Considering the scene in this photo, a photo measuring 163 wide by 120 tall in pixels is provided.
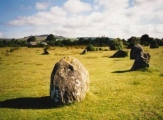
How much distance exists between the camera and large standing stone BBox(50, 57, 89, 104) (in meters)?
13.0

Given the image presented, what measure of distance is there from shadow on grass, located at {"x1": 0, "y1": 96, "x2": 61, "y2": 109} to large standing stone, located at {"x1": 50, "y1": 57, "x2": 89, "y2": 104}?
832 mm

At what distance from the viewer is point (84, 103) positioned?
13.6 metres

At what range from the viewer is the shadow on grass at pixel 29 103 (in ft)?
44.0

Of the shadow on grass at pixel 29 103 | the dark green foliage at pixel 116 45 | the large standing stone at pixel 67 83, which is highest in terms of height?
the dark green foliage at pixel 116 45

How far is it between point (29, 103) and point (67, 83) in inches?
135

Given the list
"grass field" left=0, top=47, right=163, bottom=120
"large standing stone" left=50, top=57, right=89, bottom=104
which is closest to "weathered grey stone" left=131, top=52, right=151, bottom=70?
"grass field" left=0, top=47, right=163, bottom=120

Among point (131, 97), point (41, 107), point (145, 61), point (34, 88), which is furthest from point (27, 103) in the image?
point (145, 61)

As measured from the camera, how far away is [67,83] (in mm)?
13070

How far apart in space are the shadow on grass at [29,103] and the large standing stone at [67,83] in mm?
832

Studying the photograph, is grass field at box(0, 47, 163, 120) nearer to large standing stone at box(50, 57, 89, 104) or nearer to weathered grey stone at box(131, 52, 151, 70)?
large standing stone at box(50, 57, 89, 104)

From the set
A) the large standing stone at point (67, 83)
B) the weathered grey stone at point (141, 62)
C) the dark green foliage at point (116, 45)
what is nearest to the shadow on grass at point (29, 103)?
the large standing stone at point (67, 83)

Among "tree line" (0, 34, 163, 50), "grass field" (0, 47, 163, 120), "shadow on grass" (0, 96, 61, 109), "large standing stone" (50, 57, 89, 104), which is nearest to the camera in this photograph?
"grass field" (0, 47, 163, 120)

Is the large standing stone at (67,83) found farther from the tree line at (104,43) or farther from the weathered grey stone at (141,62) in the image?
the tree line at (104,43)

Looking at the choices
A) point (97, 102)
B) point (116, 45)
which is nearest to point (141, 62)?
point (97, 102)
